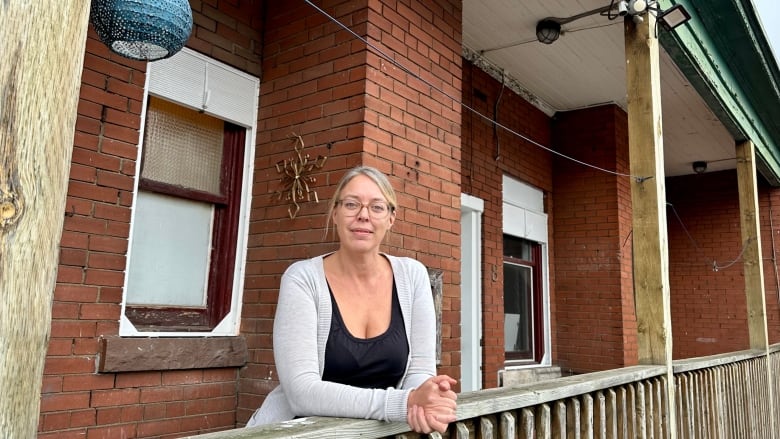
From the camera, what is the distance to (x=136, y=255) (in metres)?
3.33

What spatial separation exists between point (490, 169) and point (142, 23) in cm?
453

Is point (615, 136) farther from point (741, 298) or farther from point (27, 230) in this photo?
point (27, 230)

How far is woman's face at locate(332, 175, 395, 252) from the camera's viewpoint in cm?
196

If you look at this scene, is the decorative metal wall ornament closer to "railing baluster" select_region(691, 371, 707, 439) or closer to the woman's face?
the woman's face

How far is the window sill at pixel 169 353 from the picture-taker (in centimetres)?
300

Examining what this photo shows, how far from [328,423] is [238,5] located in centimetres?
320

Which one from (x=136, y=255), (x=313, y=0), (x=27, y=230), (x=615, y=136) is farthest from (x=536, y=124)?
(x=27, y=230)

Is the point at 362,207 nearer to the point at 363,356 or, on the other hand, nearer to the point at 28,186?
the point at 363,356

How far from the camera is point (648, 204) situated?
3.73 meters

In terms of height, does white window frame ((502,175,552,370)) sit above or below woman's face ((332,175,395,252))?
above

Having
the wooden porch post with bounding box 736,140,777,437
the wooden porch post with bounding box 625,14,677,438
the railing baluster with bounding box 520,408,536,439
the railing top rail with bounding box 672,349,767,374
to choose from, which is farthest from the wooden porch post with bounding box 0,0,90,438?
the wooden porch post with bounding box 736,140,777,437

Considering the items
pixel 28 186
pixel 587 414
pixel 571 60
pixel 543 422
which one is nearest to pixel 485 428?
pixel 543 422

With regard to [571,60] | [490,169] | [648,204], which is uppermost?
[571,60]

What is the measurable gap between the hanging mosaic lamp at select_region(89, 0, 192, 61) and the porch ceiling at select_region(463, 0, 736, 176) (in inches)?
131
